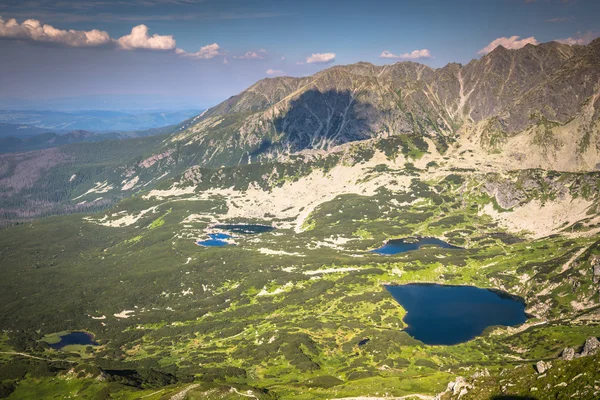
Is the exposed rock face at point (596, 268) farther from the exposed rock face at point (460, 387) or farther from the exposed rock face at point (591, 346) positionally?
the exposed rock face at point (460, 387)

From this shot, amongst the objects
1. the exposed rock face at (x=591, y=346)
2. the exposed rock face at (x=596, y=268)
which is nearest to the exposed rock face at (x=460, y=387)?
the exposed rock face at (x=591, y=346)

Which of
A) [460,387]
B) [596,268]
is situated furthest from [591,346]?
[596,268]

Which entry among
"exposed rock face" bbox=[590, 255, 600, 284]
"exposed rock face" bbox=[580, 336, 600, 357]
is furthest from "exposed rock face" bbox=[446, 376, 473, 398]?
"exposed rock face" bbox=[590, 255, 600, 284]

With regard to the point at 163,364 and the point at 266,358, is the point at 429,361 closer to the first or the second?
the point at 266,358

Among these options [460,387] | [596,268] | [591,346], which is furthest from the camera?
[596,268]

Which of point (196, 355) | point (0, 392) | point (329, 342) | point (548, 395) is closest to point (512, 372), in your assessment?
point (548, 395)

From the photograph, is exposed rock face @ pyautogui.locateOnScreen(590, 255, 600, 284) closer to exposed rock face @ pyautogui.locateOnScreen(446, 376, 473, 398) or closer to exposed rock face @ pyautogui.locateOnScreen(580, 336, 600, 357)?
exposed rock face @ pyautogui.locateOnScreen(580, 336, 600, 357)

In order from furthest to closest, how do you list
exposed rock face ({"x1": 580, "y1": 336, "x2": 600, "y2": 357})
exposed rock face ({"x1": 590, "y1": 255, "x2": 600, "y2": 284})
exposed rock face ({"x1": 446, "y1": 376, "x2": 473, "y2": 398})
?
exposed rock face ({"x1": 590, "y1": 255, "x2": 600, "y2": 284}) → exposed rock face ({"x1": 580, "y1": 336, "x2": 600, "y2": 357}) → exposed rock face ({"x1": 446, "y1": 376, "x2": 473, "y2": 398})

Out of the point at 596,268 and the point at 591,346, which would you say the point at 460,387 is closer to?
the point at 591,346

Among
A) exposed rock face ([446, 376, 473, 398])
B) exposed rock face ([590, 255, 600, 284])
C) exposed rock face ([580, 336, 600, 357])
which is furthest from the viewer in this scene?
exposed rock face ([590, 255, 600, 284])

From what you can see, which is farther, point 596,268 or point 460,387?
point 596,268

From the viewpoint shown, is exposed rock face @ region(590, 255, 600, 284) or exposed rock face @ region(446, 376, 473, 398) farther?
exposed rock face @ region(590, 255, 600, 284)
